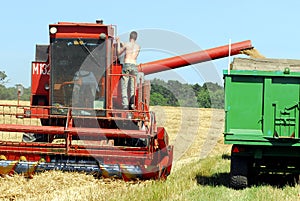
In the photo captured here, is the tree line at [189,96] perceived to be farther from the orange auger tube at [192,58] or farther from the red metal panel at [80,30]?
the red metal panel at [80,30]

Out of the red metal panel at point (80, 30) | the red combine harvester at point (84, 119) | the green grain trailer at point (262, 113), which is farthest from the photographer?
the red metal panel at point (80, 30)

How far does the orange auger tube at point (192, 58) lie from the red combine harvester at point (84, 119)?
39 cm

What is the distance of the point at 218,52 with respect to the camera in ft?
42.6

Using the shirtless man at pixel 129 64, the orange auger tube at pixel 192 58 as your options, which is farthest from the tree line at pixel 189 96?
the shirtless man at pixel 129 64

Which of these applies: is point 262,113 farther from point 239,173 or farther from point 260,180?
point 260,180

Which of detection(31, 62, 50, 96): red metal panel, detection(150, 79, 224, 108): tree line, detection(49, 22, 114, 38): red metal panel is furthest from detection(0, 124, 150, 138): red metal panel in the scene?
detection(150, 79, 224, 108): tree line

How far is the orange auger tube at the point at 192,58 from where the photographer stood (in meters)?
12.7

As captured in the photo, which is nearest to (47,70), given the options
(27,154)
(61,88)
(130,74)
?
(61,88)

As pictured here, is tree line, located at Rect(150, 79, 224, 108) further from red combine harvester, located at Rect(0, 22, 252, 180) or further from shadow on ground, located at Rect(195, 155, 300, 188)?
red combine harvester, located at Rect(0, 22, 252, 180)

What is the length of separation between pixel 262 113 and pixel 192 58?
4.29 metres

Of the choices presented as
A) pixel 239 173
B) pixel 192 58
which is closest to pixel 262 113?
pixel 239 173

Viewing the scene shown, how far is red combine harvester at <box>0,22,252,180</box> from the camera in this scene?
354 inches

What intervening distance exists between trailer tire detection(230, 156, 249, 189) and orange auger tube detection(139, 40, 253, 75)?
13.3 feet

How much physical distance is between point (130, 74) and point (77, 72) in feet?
3.20
